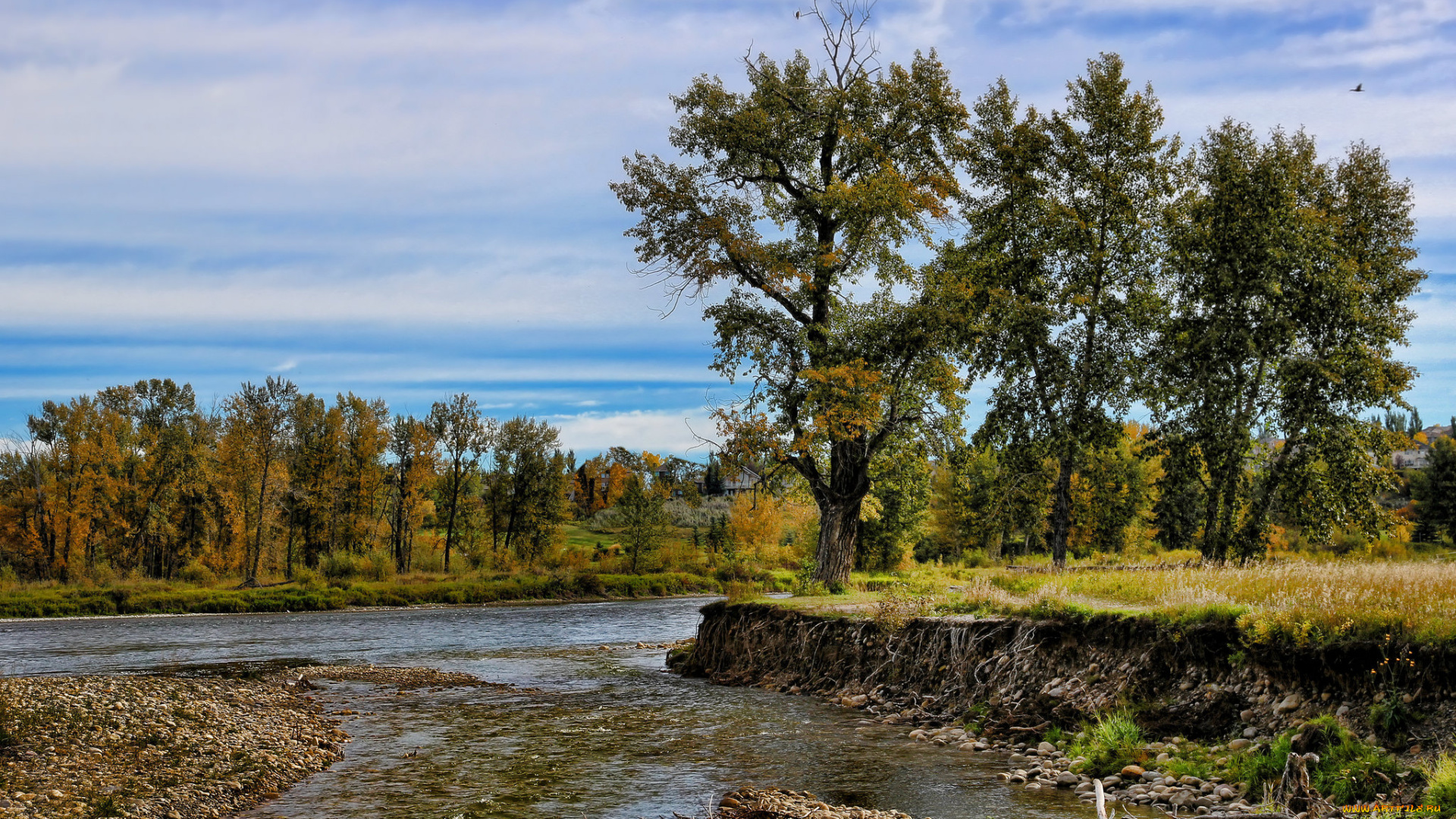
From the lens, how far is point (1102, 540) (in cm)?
7038

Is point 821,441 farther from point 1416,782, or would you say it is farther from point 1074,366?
point 1416,782

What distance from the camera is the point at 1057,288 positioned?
29891 millimetres

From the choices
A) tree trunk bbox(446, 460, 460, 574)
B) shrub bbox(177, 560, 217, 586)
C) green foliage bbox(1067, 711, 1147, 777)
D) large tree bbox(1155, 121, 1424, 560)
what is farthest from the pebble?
shrub bbox(177, 560, 217, 586)

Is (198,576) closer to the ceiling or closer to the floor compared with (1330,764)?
closer to the floor

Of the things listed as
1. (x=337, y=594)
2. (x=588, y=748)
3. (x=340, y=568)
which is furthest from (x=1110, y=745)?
(x=340, y=568)

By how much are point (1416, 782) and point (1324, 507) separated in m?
23.2

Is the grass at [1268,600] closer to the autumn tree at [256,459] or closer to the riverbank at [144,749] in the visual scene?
the riverbank at [144,749]

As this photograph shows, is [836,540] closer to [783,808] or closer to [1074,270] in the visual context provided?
[1074,270]

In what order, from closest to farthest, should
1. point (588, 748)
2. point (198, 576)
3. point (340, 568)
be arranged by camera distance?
point (588, 748), point (198, 576), point (340, 568)

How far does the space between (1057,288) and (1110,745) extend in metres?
20.9

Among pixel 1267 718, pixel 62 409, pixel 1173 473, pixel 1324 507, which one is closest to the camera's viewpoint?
pixel 1267 718

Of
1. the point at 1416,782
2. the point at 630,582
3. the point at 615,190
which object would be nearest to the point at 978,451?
the point at 615,190

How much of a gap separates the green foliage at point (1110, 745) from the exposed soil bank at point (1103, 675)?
0.26m

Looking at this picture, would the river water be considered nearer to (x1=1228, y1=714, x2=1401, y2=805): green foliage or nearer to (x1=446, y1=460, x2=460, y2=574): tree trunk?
(x1=1228, y1=714, x2=1401, y2=805): green foliage
